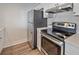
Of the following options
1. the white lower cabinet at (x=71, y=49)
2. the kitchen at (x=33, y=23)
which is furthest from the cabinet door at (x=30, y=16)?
the white lower cabinet at (x=71, y=49)

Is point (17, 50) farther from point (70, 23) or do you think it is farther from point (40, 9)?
point (70, 23)

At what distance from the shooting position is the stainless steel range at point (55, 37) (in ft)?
3.64

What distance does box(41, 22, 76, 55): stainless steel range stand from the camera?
111cm

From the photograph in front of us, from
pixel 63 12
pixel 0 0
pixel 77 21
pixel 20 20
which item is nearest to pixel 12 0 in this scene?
pixel 0 0

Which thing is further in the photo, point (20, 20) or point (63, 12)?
point (63, 12)

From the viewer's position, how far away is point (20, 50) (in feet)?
3.62

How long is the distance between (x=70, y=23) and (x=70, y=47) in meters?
0.33

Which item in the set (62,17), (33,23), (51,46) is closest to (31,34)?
(33,23)

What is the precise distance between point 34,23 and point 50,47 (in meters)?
0.32

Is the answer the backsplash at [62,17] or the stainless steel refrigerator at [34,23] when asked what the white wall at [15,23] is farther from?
the backsplash at [62,17]

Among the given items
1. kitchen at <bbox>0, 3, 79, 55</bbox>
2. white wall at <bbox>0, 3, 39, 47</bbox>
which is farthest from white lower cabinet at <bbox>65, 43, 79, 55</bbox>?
white wall at <bbox>0, 3, 39, 47</bbox>

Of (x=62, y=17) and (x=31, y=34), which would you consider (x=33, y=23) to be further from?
(x=62, y=17)

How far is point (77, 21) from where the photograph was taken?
142 cm
